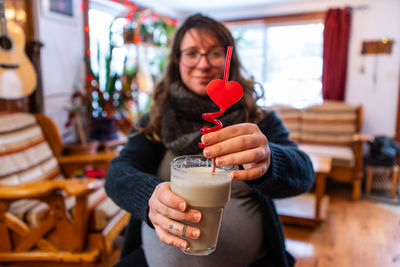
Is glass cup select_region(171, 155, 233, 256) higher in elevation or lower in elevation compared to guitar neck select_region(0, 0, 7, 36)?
lower

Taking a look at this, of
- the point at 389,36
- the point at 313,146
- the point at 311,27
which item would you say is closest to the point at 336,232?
the point at 313,146

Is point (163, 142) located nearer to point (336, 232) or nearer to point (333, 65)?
point (336, 232)

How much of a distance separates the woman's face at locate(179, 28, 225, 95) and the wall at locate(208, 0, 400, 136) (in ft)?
14.1

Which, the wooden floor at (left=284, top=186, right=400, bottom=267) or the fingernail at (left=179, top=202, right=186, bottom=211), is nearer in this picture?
the fingernail at (left=179, top=202, right=186, bottom=211)

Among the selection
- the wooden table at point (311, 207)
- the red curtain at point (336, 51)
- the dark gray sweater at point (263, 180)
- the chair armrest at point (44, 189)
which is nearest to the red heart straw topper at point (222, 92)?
the dark gray sweater at point (263, 180)

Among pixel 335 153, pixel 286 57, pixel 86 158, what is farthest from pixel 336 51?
pixel 86 158

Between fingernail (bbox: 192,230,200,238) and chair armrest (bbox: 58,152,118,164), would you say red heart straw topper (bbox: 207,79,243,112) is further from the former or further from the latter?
chair armrest (bbox: 58,152,118,164)

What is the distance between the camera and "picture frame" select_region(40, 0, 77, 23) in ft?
9.63

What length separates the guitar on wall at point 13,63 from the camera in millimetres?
2379

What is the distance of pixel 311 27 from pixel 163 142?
15.3 ft

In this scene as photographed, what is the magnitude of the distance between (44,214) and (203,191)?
1665mm

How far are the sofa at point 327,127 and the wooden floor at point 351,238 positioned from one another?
408mm

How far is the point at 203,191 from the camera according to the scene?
657 mm

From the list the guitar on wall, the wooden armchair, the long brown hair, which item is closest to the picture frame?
the guitar on wall
